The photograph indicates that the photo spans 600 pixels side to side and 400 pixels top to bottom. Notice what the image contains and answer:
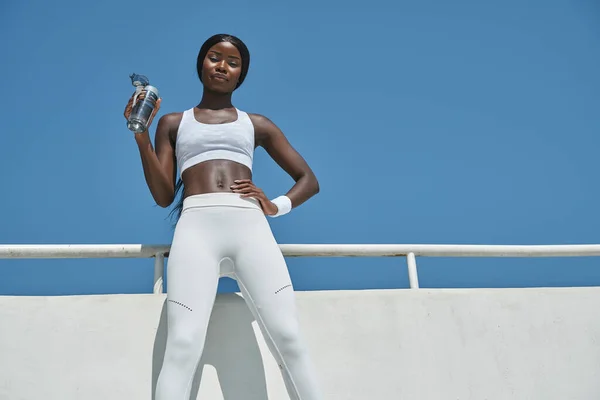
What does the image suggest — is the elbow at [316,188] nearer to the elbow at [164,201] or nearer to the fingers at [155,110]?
the elbow at [164,201]

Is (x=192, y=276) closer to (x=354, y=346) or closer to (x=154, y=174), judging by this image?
(x=154, y=174)

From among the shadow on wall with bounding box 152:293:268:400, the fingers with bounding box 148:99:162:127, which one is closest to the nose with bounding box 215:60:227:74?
the fingers with bounding box 148:99:162:127

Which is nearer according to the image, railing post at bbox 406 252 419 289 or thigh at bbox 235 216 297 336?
thigh at bbox 235 216 297 336

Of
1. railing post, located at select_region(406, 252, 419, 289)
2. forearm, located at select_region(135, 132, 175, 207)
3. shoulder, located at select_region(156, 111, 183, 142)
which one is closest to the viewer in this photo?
forearm, located at select_region(135, 132, 175, 207)

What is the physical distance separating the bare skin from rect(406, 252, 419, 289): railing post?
2.08 ft

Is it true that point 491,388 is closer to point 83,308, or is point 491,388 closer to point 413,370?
point 413,370

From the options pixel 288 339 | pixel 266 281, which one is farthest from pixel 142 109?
pixel 288 339

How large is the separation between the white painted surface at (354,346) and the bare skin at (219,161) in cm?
53

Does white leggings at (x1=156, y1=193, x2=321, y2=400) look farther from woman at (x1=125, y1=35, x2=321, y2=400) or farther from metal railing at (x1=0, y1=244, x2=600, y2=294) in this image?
metal railing at (x1=0, y1=244, x2=600, y2=294)

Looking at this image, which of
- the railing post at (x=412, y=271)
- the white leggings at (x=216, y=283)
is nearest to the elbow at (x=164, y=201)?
the white leggings at (x=216, y=283)

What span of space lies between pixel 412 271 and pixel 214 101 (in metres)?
1.34

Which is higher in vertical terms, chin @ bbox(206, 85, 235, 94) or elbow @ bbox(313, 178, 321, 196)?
chin @ bbox(206, 85, 235, 94)

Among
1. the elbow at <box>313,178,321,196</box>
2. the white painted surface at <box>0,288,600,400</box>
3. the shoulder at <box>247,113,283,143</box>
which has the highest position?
the shoulder at <box>247,113,283,143</box>

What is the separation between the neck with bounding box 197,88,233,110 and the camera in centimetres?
264
